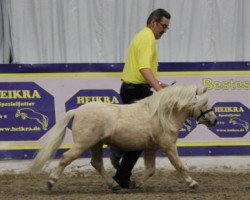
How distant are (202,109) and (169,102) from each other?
40 cm

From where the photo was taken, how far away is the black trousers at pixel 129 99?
7.65 metres

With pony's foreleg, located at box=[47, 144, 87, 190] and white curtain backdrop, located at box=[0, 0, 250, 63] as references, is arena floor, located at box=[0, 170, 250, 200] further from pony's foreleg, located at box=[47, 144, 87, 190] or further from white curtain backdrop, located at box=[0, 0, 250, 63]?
white curtain backdrop, located at box=[0, 0, 250, 63]

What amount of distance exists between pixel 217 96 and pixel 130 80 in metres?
2.01

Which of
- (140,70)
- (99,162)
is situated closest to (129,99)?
(140,70)

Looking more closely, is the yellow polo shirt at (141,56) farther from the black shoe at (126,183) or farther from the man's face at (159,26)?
the black shoe at (126,183)

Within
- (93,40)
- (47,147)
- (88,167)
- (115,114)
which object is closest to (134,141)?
(115,114)

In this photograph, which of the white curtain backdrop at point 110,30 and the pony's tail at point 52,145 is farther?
the white curtain backdrop at point 110,30

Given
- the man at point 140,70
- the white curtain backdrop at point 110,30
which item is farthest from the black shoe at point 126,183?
the white curtain backdrop at point 110,30

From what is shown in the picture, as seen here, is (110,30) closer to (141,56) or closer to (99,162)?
(141,56)

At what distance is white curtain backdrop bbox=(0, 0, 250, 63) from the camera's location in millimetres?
9523

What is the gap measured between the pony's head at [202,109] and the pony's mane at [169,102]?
2.2 inches

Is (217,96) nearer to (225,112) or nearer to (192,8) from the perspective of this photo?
(225,112)

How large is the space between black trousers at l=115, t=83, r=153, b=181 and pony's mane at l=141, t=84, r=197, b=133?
276 mm

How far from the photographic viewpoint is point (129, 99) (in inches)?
304
